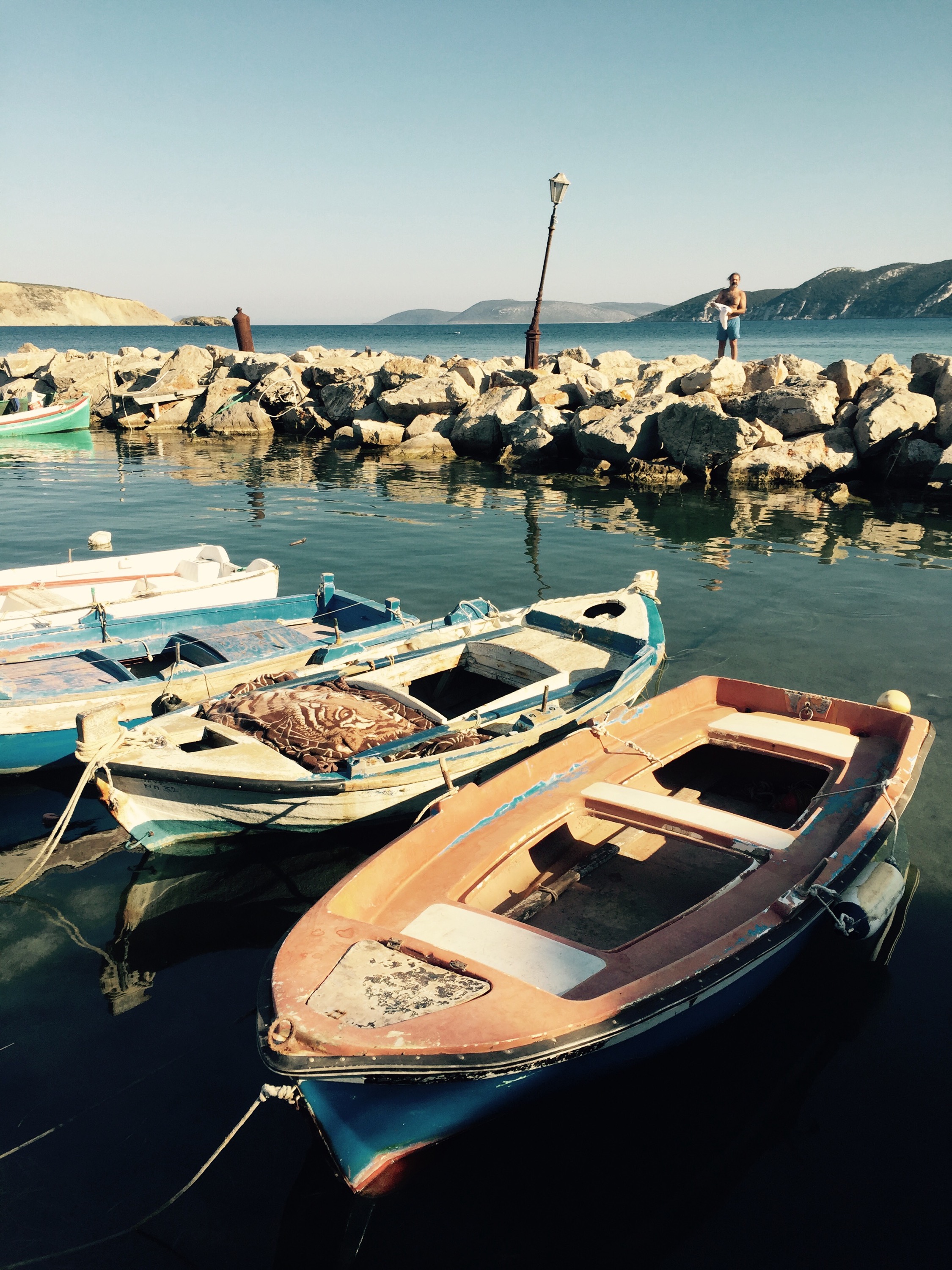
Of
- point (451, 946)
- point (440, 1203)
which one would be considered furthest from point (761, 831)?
point (440, 1203)

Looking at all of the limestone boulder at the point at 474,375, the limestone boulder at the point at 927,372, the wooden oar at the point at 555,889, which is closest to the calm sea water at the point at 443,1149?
the wooden oar at the point at 555,889

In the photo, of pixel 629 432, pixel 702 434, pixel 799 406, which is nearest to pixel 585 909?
pixel 702 434

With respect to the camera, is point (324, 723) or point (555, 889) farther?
point (324, 723)

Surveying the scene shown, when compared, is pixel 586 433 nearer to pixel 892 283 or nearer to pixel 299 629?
pixel 299 629

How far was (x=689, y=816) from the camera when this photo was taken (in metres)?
6.29

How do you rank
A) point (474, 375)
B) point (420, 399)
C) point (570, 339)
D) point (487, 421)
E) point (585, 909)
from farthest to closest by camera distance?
point (570, 339)
point (474, 375)
point (420, 399)
point (487, 421)
point (585, 909)

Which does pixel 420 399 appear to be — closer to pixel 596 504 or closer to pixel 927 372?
pixel 596 504

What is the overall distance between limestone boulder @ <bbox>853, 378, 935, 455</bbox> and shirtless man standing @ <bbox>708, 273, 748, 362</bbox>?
4.49 m

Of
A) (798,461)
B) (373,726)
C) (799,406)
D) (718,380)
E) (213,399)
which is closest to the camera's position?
(373,726)

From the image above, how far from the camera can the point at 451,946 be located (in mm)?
4992

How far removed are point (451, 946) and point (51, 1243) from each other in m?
2.62

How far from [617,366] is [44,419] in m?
24.9

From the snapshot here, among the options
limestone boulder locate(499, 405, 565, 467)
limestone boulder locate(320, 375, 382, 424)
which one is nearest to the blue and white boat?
limestone boulder locate(499, 405, 565, 467)

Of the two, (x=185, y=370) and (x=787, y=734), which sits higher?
(x=185, y=370)
